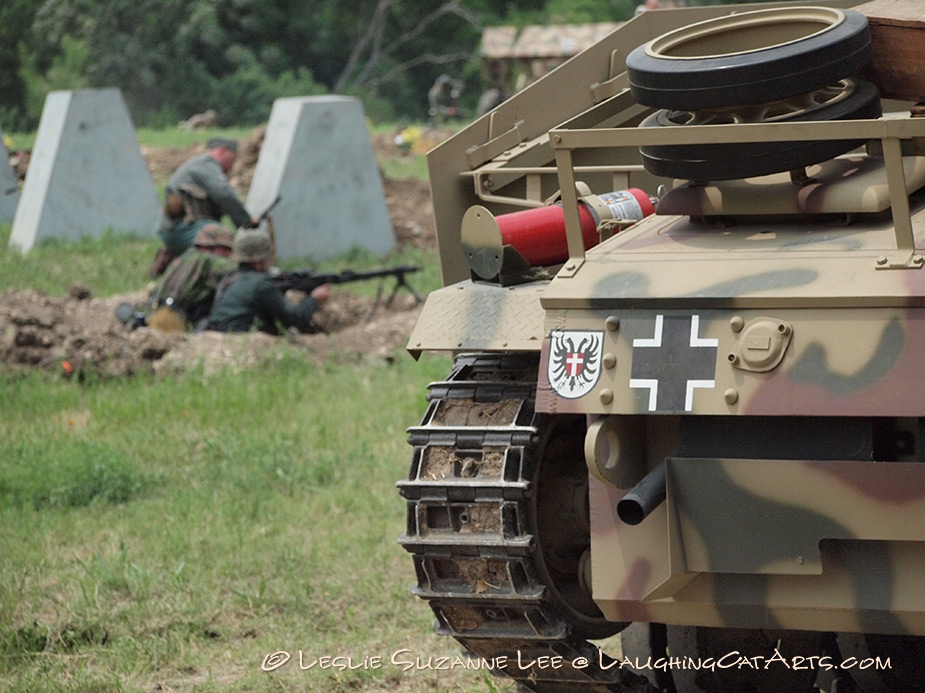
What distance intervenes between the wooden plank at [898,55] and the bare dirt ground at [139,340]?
612cm

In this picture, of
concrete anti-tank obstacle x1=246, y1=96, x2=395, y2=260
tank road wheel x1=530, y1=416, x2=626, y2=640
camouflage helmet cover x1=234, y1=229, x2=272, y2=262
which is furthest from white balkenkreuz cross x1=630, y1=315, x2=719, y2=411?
concrete anti-tank obstacle x1=246, y1=96, x2=395, y2=260

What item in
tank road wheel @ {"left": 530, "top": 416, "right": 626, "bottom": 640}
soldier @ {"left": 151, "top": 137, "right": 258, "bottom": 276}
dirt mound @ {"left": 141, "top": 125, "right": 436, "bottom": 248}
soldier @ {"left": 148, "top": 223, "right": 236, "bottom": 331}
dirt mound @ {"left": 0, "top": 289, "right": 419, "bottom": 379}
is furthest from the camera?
dirt mound @ {"left": 141, "top": 125, "right": 436, "bottom": 248}

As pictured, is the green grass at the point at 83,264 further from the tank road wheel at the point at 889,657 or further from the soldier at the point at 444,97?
the soldier at the point at 444,97

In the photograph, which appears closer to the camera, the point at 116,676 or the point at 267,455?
the point at 116,676

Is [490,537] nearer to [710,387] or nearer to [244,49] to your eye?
[710,387]

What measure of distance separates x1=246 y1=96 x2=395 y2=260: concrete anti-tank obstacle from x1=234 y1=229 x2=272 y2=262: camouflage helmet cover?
430cm

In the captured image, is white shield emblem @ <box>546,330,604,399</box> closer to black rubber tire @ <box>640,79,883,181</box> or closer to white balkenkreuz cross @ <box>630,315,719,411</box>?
white balkenkreuz cross @ <box>630,315,719,411</box>

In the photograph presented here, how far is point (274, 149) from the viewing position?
15.2 meters

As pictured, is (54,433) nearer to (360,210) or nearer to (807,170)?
(807,170)

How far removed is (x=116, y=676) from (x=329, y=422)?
3507 mm

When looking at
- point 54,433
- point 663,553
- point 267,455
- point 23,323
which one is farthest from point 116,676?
point 23,323

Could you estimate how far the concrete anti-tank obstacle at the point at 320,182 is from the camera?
15.0 m

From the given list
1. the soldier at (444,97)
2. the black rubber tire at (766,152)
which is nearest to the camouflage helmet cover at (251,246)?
the black rubber tire at (766,152)

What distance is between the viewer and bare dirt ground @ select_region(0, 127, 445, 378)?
984 cm
